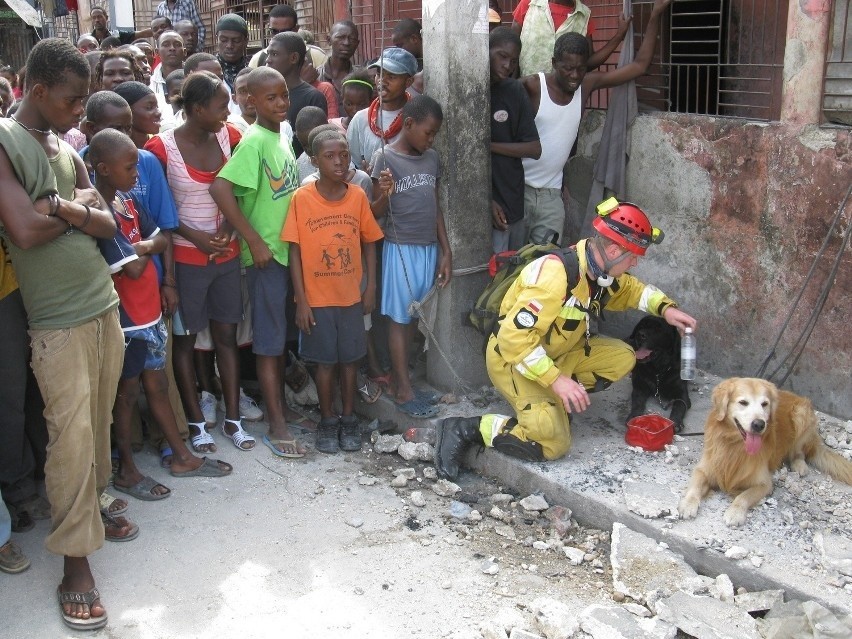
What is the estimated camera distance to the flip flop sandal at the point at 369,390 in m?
5.66

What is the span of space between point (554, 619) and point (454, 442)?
1554mm

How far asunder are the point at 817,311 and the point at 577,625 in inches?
104

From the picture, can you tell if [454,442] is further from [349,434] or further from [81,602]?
[81,602]

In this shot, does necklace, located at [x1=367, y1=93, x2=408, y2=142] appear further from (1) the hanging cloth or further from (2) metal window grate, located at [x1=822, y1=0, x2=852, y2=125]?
(2) metal window grate, located at [x1=822, y1=0, x2=852, y2=125]

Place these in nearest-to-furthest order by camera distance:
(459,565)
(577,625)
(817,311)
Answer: (577,625) < (459,565) < (817,311)

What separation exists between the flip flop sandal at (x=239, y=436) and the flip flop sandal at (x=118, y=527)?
1.02 meters

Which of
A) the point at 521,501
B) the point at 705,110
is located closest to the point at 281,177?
the point at 521,501

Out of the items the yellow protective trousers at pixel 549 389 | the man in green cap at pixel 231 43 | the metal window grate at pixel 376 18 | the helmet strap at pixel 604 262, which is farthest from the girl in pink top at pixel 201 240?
the metal window grate at pixel 376 18

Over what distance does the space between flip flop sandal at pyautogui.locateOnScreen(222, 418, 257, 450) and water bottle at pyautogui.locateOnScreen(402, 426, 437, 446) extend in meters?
0.92

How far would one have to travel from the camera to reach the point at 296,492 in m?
4.77

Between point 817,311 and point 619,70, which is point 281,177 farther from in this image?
point 817,311

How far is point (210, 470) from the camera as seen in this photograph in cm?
483

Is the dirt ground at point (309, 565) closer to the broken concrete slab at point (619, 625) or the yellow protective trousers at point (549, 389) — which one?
the broken concrete slab at point (619, 625)

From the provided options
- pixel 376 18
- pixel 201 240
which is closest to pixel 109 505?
pixel 201 240
